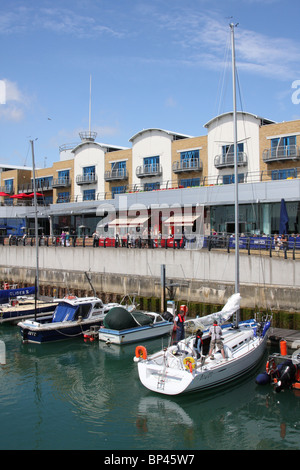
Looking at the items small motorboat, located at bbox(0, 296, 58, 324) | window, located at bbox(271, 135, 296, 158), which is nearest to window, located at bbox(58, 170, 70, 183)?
window, located at bbox(271, 135, 296, 158)

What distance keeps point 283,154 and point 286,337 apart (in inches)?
808

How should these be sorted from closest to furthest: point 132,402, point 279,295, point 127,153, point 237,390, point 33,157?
1. point 132,402
2. point 237,390
3. point 279,295
4. point 33,157
5. point 127,153

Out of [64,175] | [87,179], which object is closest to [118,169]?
[87,179]

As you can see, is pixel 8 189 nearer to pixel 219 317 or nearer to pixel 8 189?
pixel 8 189

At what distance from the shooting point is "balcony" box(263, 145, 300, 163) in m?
35.2

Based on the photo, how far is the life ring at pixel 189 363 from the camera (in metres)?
14.6

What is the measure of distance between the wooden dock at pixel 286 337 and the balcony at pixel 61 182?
38.7 m

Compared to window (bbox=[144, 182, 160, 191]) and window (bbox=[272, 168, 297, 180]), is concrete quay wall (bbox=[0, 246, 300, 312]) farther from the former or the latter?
window (bbox=[272, 168, 297, 180])

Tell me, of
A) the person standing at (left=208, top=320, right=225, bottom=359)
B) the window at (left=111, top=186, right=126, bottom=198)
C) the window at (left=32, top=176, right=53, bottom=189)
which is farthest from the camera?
the window at (left=32, top=176, right=53, bottom=189)

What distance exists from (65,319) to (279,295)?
11.5 meters

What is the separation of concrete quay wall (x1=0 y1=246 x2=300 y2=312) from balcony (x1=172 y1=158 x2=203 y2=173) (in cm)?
1407

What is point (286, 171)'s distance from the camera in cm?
3606
